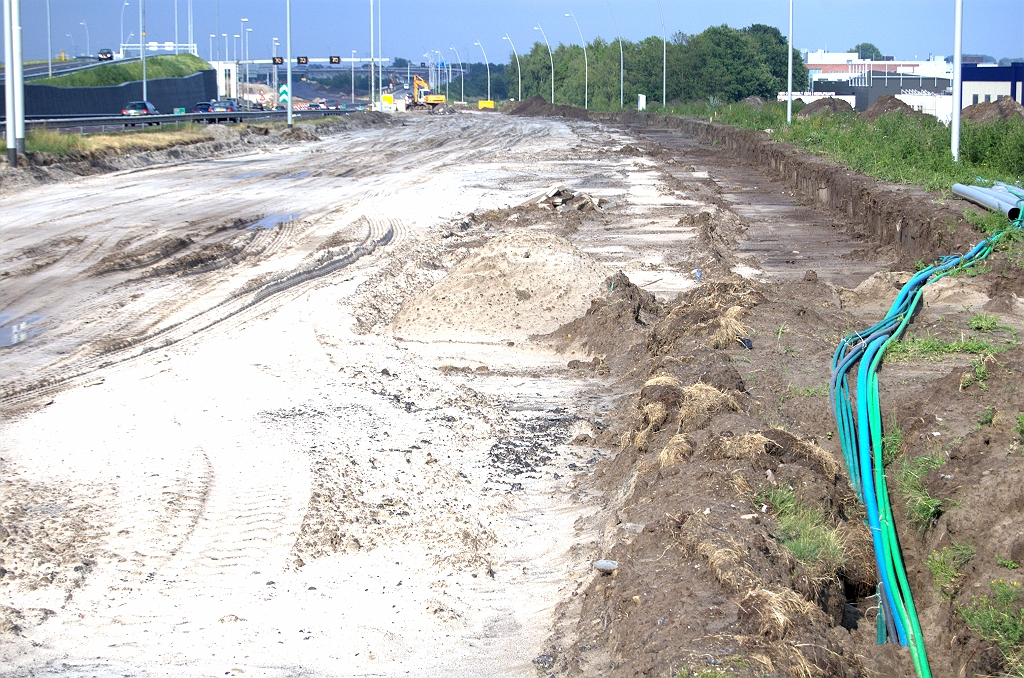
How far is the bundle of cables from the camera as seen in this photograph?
5328 mm

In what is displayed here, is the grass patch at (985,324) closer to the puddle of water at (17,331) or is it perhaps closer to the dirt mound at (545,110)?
the puddle of water at (17,331)

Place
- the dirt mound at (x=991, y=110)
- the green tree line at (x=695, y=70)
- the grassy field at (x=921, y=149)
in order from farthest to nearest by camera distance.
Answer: the green tree line at (x=695, y=70)
the dirt mound at (x=991, y=110)
the grassy field at (x=921, y=149)

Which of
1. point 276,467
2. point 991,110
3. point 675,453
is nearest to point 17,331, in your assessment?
point 276,467

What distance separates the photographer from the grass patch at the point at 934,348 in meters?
8.95

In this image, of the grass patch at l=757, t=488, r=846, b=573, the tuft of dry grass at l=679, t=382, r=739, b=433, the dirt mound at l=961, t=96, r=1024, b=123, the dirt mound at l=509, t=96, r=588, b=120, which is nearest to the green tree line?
the dirt mound at l=509, t=96, r=588, b=120

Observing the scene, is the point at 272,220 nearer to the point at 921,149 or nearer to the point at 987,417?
the point at 921,149

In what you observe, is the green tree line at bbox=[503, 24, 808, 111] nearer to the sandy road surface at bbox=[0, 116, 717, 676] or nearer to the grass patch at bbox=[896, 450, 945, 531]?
the sandy road surface at bbox=[0, 116, 717, 676]

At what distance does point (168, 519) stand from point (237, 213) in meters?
14.9

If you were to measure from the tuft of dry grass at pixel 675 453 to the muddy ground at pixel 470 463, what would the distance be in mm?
101

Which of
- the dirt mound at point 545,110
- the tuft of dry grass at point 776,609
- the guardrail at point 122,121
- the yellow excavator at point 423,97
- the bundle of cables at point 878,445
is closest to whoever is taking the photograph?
the tuft of dry grass at point 776,609

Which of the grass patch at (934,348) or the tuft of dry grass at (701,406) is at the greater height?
the grass patch at (934,348)

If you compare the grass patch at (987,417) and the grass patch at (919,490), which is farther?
the grass patch at (987,417)

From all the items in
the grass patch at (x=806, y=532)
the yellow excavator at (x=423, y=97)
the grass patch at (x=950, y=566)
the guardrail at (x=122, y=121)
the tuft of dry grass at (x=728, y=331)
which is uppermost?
the yellow excavator at (x=423, y=97)

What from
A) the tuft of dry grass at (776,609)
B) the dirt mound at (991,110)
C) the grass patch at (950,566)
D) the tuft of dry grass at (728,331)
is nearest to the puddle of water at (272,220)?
the tuft of dry grass at (728,331)
